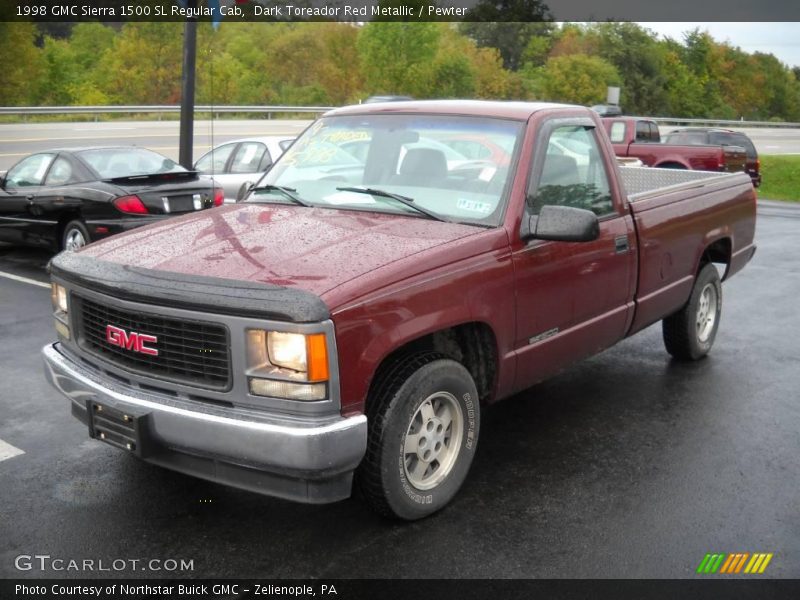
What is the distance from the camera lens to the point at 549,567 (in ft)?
11.9

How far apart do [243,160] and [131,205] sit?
3.24 m

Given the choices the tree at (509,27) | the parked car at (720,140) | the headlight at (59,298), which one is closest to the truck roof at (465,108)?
the headlight at (59,298)

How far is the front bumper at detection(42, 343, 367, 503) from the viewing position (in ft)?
11.0

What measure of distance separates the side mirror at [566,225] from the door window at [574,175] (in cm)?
20

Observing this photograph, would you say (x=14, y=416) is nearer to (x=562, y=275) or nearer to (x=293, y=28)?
(x=562, y=275)

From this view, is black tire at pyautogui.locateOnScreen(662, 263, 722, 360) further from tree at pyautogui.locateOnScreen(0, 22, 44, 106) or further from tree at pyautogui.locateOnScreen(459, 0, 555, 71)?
tree at pyautogui.locateOnScreen(459, 0, 555, 71)

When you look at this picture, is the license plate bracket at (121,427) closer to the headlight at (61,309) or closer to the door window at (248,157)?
the headlight at (61,309)

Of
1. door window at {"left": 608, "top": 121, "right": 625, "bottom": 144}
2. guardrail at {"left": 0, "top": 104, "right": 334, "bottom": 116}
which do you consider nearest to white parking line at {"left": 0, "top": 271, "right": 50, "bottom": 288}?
door window at {"left": 608, "top": 121, "right": 625, "bottom": 144}

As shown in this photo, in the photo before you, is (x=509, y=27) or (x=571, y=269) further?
(x=509, y=27)

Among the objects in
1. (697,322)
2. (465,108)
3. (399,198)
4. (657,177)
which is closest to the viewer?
(399,198)

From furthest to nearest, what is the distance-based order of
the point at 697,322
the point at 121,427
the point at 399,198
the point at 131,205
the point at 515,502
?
1. the point at 131,205
2. the point at 697,322
3. the point at 399,198
4. the point at 515,502
5. the point at 121,427

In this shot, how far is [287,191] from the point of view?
4.92 m

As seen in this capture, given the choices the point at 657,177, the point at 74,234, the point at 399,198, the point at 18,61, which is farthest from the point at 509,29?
the point at 399,198

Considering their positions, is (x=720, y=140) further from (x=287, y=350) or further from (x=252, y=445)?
(x=252, y=445)
